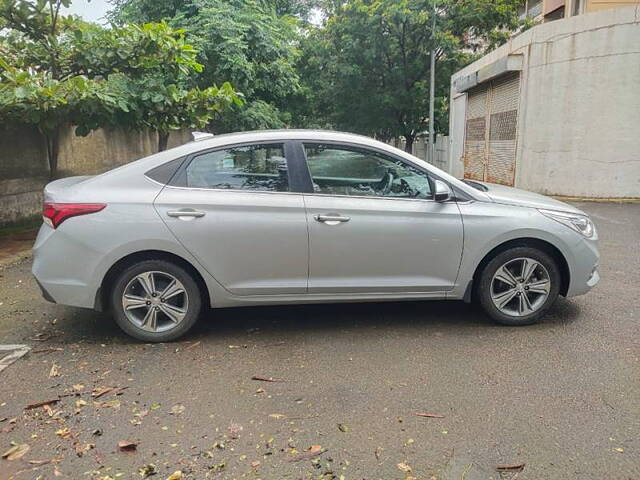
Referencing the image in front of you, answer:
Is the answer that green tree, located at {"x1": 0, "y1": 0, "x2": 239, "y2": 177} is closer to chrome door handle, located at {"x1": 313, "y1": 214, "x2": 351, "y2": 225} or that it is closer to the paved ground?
the paved ground

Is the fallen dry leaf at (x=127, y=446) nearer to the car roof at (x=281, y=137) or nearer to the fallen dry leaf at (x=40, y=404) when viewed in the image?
the fallen dry leaf at (x=40, y=404)

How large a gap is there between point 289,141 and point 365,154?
2.09 ft

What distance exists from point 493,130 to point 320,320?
1268 cm

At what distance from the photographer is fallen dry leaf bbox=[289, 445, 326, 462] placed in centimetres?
273

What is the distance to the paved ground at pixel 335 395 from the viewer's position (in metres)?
2.70

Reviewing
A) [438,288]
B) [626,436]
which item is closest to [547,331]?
[438,288]

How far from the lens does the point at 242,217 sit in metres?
4.09

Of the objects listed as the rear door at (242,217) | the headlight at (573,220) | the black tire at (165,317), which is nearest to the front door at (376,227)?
the rear door at (242,217)

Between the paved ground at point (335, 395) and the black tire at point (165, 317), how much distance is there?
0.11 m

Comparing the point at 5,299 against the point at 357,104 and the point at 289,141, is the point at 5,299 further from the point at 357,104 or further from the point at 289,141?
the point at 357,104

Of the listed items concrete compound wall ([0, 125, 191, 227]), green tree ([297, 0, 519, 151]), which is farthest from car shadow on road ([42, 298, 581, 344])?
green tree ([297, 0, 519, 151])

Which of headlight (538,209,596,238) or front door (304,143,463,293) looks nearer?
front door (304,143,463,293)

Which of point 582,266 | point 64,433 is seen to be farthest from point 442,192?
point 64,433

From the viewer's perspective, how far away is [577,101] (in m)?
12.6
